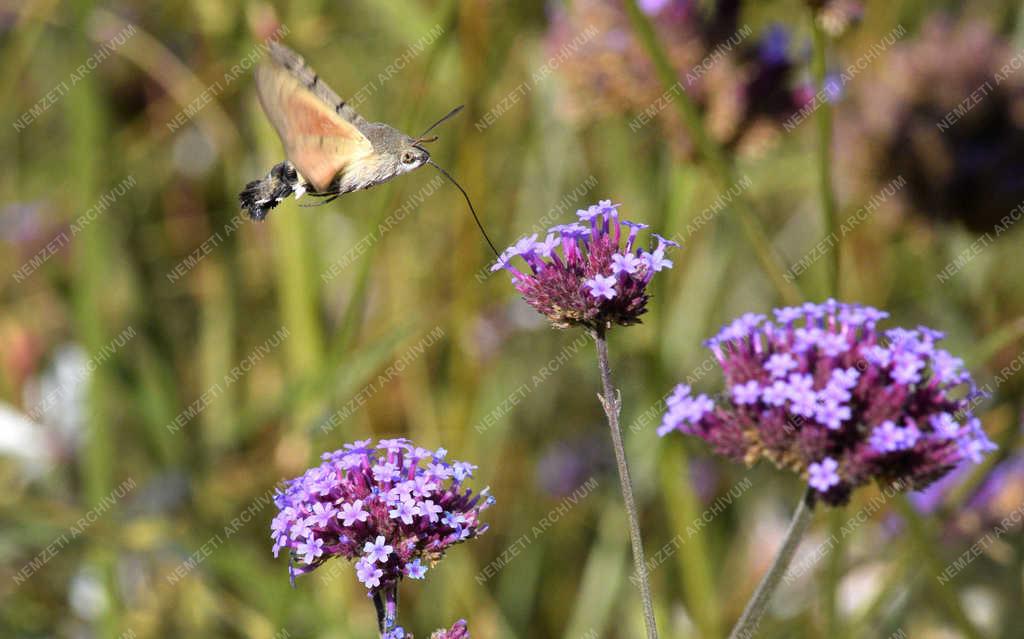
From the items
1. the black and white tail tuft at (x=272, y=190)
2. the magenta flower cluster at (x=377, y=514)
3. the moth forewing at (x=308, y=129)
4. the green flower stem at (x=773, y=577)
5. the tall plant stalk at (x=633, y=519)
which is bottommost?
the green flower stem at (x=773, y=577)

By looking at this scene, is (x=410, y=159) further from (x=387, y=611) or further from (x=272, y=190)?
(x=387, y=611)

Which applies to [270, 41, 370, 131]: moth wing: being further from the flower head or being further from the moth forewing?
the flower head

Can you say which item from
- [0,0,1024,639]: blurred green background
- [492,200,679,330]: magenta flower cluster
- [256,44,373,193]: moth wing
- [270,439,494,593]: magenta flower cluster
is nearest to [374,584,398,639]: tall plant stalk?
[270,439,494,593]: magenta flower cluster

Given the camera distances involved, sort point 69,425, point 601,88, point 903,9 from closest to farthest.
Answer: point 601,88 < point 69,425 < point 903,9

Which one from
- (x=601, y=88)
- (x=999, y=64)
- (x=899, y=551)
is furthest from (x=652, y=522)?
(x=999, y=64)

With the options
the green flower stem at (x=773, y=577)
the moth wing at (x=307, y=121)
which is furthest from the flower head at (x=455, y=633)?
the moth wing at (x=307, y=121)

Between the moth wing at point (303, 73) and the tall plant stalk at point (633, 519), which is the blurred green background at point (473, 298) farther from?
the tall plant stalk at point (633, 519)

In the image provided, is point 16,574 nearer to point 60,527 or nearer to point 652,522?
point 60,527

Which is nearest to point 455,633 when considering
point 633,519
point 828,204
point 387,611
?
point 387,611
